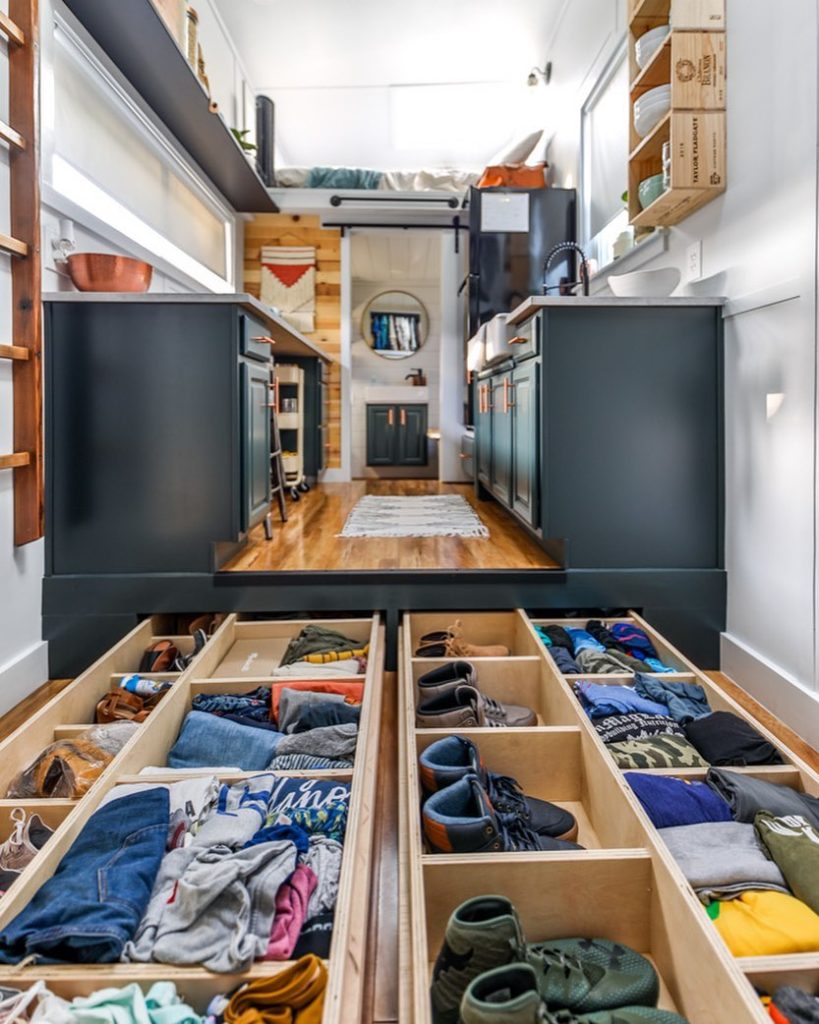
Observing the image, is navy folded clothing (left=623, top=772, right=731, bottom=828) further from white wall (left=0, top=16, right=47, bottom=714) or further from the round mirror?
the round mirror

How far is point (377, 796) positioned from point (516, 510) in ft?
5.27

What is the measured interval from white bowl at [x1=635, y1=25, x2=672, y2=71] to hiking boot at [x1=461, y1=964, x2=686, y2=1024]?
2.63 meters

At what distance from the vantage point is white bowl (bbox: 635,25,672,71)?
244cm

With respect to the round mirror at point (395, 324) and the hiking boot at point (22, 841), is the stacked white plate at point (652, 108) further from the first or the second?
the round mirror at point (395, 324)

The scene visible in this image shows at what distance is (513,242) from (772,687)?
3664mm

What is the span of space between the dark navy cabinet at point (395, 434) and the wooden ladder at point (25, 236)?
490 centimetres

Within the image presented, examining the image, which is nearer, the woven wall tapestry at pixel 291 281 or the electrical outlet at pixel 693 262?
the electrical outlet at pixel 693 262

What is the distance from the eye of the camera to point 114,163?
10.2 ft

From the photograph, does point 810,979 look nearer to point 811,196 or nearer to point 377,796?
point 377,796

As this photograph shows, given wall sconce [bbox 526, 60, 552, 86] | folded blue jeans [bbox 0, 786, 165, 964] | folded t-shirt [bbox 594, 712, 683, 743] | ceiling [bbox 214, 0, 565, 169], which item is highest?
ceiling [bbox 214, 0, 565, 169]

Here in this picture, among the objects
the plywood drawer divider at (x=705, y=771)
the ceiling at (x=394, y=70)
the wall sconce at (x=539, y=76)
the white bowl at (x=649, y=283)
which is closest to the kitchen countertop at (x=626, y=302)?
the white bowl at (x=649, y=283)

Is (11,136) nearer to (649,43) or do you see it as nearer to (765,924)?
(649,43)

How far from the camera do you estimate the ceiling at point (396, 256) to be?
605cm

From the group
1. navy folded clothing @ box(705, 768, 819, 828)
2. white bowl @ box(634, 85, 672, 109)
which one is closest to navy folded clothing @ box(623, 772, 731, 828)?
navy folded clothing @ box(705, 768, 819, 828)
